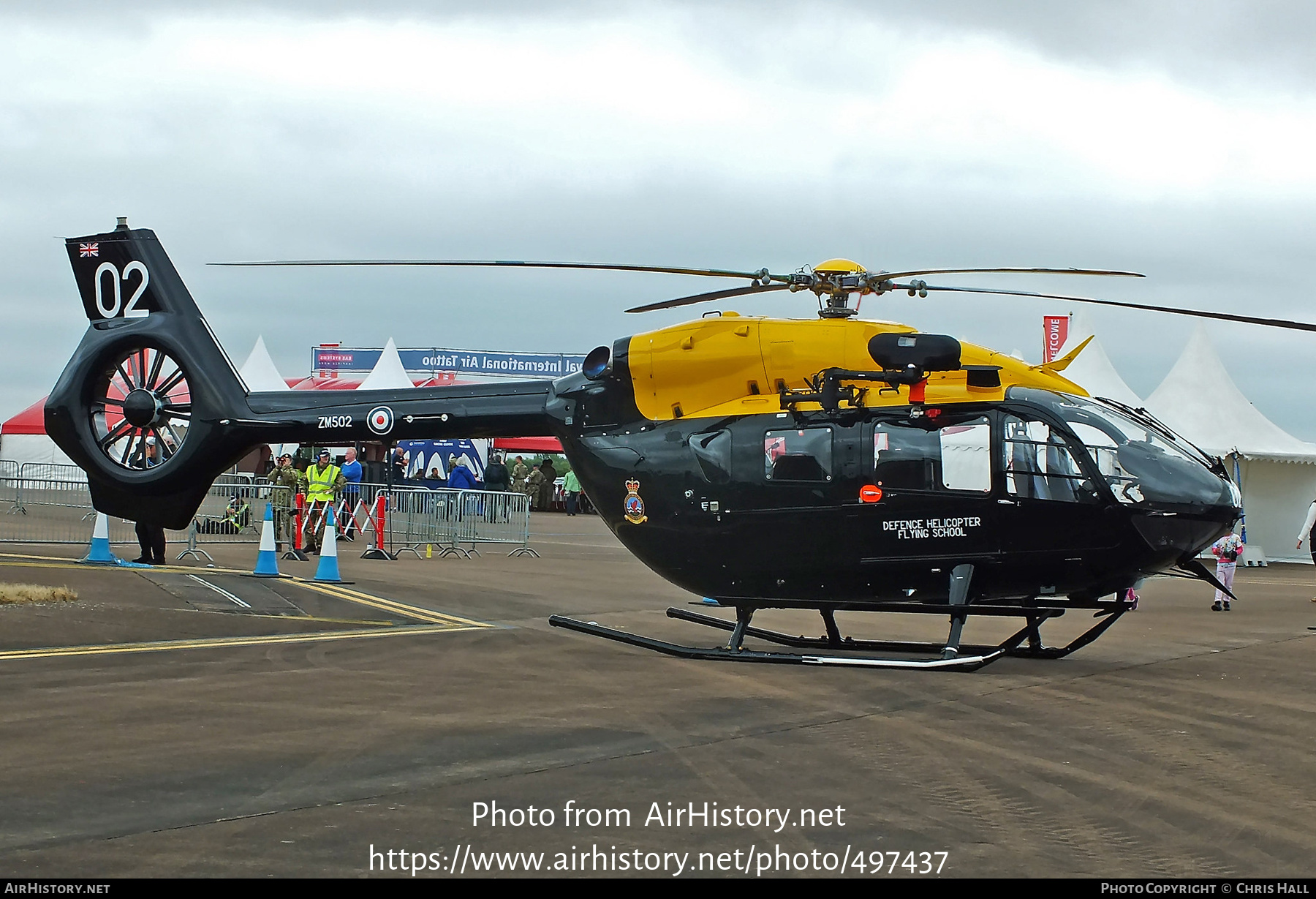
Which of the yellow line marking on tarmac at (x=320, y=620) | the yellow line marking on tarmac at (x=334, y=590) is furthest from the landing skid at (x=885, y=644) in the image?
the yellow line marking on tarmac at (x=320, y=620)

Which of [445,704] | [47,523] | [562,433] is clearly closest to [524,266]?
[562,433]

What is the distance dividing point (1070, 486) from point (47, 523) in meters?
16.7

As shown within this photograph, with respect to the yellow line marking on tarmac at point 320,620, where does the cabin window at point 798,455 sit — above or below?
above

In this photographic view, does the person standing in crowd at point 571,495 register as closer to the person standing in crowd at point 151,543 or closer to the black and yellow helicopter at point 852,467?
the person standing in crowd at point 151,543

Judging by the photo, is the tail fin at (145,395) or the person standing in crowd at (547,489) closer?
the tail fin at (145,395)

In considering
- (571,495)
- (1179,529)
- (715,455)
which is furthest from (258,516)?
(571,495)

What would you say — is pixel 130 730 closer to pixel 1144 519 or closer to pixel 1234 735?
pixel 1234 735

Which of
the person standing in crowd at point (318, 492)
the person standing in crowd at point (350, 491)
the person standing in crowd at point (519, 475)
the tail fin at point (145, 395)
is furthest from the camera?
the person standing in crowd at point (519, 475)

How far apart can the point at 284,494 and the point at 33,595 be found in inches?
388

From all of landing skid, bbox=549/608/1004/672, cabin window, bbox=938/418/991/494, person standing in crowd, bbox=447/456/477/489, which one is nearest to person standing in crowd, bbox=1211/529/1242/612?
landing skid, bbox=549/608/1004/672

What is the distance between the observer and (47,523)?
794 inches

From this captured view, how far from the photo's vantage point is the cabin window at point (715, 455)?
11.5 m

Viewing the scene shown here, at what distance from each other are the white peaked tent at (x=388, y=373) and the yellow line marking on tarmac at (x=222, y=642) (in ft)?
85.5

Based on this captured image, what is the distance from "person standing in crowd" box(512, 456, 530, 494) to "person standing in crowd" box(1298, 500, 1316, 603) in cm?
2767
